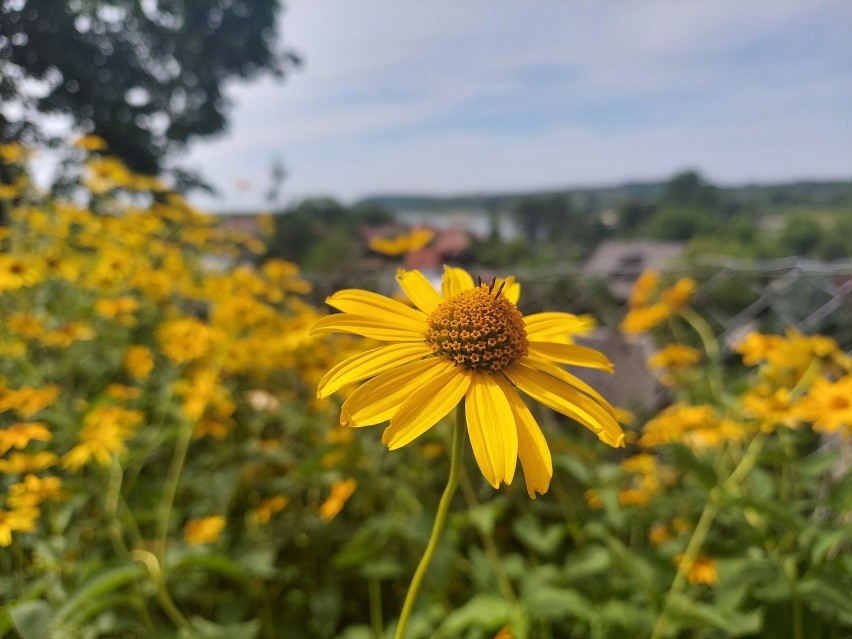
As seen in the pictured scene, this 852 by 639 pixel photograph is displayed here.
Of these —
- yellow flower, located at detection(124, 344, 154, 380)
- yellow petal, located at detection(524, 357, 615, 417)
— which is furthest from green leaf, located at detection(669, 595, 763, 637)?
yellow flower, located at detection(124, 344, 154, 380)

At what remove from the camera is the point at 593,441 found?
149 cm

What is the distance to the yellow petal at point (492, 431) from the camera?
1.06ft

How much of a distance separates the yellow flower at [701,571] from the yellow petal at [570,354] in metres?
0.50

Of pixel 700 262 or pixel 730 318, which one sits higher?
pixel 700 262

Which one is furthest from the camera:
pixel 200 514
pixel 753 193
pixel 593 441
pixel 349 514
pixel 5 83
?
pixel 753 193

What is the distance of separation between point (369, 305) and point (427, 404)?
0.31 ft

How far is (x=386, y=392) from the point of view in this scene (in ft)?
1.19

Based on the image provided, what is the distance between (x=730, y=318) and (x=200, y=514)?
5.97 feet

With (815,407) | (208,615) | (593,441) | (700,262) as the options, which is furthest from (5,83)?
(700,262)

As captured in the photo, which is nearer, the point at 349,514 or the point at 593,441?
the point at 349,514

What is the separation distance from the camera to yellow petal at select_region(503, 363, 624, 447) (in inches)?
13.2

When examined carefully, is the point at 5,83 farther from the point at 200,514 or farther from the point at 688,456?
the point at 688,456

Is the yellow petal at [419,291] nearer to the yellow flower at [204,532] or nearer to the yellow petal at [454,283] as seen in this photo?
the yellow petal at [454,283]

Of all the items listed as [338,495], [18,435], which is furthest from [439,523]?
[338,495]
